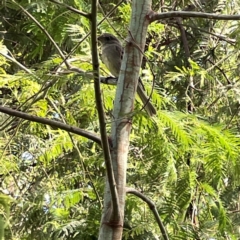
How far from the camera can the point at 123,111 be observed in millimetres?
1524

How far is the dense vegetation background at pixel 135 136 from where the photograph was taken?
1.88m

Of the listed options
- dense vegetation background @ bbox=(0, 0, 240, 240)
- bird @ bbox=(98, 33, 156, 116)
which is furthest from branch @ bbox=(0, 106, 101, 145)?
bird @ bbox=(98, 33, 156, 116)

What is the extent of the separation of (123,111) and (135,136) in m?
0.91

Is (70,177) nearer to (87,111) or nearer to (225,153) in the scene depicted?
(87,111)

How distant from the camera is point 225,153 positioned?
5.90 feet

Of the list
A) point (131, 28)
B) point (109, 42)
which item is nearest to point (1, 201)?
point (131, 28)

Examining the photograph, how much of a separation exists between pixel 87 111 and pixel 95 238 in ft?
2.07

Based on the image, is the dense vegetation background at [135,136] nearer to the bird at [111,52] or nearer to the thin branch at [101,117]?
the thin branch at [101,117]

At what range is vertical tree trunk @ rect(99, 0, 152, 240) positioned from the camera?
1429 mm

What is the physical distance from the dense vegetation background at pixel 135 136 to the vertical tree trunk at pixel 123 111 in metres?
0.08

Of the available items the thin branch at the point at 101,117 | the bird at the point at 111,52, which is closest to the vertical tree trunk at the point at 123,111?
the thin branch at the point at 101,117

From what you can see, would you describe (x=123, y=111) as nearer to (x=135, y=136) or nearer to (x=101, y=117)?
(x=101, y=117)

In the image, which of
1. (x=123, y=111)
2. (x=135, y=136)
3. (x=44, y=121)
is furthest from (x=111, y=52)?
(x=44, y=121)

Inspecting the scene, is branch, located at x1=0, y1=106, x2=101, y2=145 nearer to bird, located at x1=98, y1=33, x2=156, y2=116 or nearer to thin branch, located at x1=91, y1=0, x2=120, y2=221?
thin branch, located at x1=91, y1=0, x2=120, y2=221
